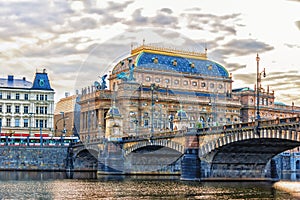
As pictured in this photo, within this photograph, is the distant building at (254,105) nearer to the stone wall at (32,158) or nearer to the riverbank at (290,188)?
the stone wall at (32,158)

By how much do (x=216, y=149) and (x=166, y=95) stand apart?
7420cm

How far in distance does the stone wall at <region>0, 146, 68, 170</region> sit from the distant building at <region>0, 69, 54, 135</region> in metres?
15.3

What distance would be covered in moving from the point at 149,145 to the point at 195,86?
73823mm

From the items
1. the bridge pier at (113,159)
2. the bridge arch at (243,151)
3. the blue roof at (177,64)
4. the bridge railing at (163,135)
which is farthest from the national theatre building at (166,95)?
the bridge arch at (243,151)

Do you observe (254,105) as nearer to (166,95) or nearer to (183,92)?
(183,92)

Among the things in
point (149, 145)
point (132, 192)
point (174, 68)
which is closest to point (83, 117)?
point (174, 68)

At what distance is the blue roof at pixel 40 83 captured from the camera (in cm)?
13875

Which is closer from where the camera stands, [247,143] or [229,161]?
[247,143]

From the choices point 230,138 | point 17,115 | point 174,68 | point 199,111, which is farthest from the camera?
point 174,68

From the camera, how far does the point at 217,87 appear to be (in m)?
166

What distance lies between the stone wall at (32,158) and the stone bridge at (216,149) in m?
21.4

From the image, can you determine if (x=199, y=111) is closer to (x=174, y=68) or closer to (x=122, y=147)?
(x=174, y=68)

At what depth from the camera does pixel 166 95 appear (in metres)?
147

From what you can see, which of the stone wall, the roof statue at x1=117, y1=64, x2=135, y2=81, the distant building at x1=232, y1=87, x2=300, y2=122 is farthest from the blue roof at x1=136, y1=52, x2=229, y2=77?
the stone wall
